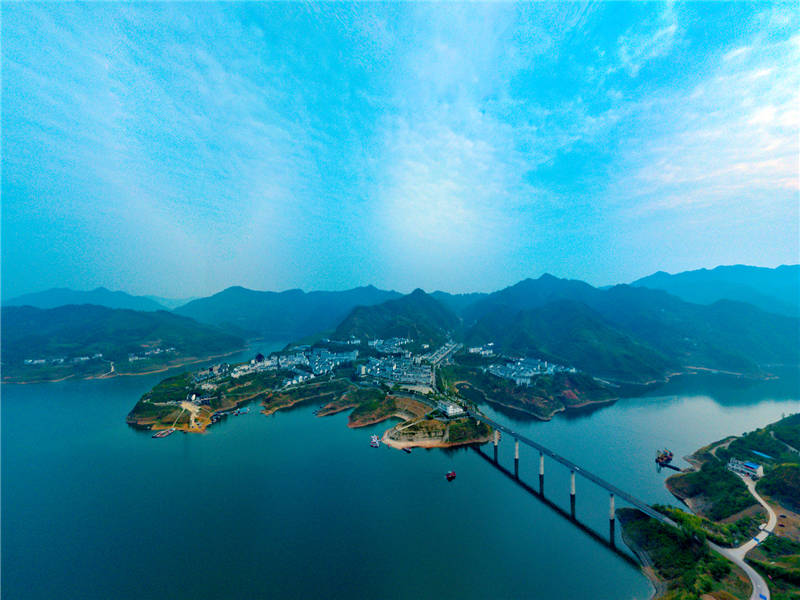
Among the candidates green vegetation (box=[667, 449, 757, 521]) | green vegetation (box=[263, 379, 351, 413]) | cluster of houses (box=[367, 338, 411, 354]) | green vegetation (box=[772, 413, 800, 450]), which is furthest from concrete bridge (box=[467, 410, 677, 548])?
cluster of houses (box=[367, 338, 411, 354])

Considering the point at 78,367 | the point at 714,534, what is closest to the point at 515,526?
the point at 714,534

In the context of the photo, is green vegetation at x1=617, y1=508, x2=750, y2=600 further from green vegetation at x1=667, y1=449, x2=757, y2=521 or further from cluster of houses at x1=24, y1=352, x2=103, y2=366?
cluster of houses at x1=24, y1=352, x2=103, y2=366

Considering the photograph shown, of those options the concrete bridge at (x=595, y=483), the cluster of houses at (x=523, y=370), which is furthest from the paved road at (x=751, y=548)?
the cluster of houses at (x=523, y=370)

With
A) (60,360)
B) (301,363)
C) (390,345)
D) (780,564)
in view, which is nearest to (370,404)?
(301,363)

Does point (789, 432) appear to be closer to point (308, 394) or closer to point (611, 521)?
point (611, 521)

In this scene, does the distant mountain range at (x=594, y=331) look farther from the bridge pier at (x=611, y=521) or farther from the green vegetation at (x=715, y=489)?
the bridge pier at (x=611, y=521)
